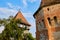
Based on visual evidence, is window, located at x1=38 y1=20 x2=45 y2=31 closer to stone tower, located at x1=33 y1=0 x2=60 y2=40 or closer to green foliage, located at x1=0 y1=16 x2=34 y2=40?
stone tower, located at x1=33 y1=0 x2=60 y2=40

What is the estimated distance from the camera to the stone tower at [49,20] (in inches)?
739

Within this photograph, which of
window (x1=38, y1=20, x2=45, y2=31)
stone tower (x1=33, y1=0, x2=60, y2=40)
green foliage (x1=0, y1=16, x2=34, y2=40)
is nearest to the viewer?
stone tower (x1=33, y1=0, x2=60, y2=40)

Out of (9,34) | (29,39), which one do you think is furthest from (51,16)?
(29,39)

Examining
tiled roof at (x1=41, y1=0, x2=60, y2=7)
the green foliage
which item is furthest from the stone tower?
the green foliage

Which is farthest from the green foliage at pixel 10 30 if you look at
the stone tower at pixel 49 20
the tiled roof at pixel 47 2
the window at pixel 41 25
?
the tiled roof at pixel 47 2

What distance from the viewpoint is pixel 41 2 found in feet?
68.2

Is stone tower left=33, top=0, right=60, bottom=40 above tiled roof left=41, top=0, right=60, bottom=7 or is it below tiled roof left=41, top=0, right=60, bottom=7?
below

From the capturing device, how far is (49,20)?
63.5ft

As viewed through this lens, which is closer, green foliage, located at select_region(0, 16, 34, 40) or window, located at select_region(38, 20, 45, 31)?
window, located at select_region(38, 20, 45, 31)

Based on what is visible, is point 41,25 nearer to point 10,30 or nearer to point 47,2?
point 47,2

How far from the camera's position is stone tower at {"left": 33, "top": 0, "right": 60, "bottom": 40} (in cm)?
1878

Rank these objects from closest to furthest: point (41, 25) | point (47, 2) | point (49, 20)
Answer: point (49, 20)
point (47, 2)
point (41, 25)

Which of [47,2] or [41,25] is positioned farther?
[41,25]

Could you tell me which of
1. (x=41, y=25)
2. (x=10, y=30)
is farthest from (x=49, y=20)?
(x=10, y=30)
